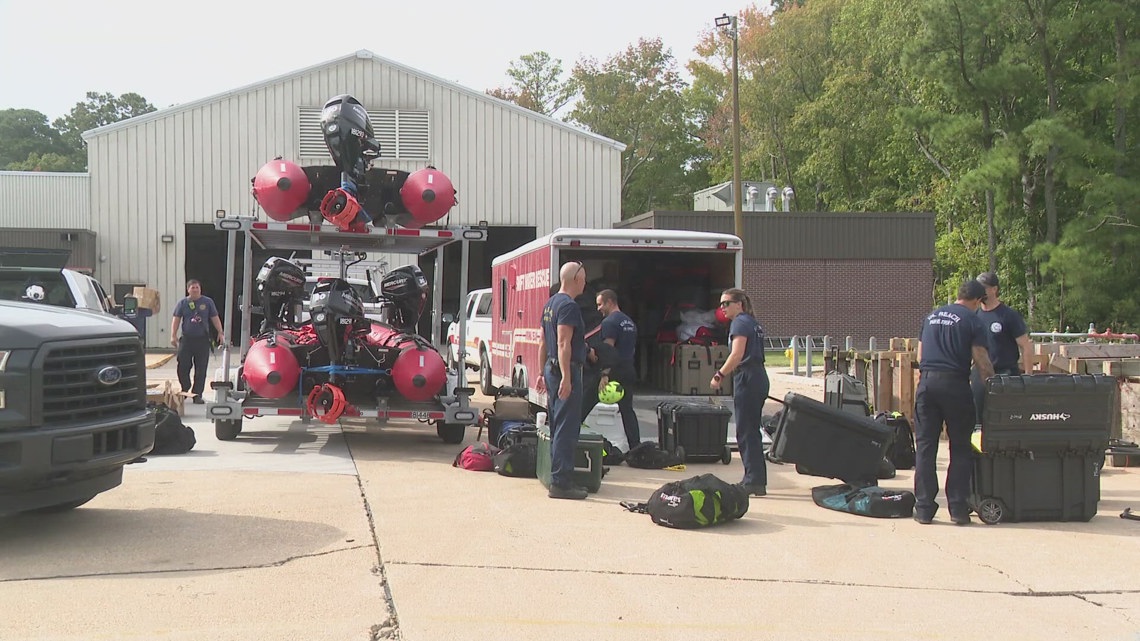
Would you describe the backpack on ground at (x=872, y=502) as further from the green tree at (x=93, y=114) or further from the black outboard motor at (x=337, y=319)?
the green tree at (x=93, y=114)

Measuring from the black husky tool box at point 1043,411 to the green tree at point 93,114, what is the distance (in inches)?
4353

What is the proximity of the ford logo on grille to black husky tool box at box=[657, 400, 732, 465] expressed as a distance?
5.77 metres

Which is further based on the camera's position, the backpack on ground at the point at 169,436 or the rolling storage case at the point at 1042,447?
the backpack on ground at the point at 169,436

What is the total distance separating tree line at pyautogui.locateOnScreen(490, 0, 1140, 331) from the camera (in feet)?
115

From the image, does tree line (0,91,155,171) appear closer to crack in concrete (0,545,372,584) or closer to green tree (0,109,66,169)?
green tree (0,109,66,169)

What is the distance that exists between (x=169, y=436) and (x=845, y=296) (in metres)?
27.5

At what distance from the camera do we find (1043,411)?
314 inches

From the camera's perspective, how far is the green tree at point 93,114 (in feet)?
355

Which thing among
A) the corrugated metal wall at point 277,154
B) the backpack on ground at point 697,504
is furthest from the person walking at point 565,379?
the corrugated metal wall at point 277,154

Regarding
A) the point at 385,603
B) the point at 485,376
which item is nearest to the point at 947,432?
the point at 385,603

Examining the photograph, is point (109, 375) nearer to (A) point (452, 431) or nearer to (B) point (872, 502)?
(B) point (872, 502)

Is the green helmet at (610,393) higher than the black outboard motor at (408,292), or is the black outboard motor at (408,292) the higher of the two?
the black outboard motor at (408,292)

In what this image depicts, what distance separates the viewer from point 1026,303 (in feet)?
129

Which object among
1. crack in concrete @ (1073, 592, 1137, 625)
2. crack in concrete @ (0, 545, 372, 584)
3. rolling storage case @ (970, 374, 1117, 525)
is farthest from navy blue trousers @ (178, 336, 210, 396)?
crack in concrete @ (1073, 592, 1137, 625)
